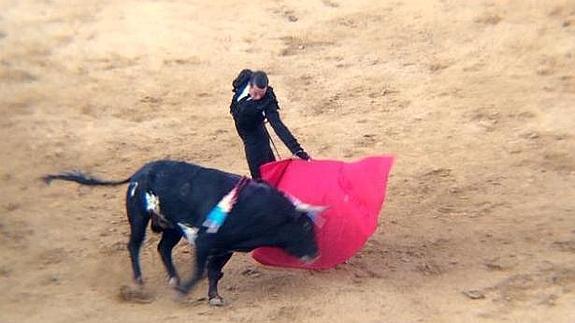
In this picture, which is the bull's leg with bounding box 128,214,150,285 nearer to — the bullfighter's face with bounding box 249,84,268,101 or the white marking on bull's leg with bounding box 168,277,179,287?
the white marking on bull's leg with bounding box 168,277,179,287

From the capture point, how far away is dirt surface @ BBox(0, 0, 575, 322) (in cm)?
738

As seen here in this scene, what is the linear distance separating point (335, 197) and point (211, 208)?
893 mm

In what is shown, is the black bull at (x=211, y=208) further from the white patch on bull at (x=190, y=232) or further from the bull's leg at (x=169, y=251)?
the bull's leg at (x=169, y=251)

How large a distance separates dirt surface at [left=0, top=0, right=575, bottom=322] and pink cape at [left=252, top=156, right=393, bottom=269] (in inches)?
9.9

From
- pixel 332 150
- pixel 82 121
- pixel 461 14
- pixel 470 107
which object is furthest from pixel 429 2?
pixel 82 121

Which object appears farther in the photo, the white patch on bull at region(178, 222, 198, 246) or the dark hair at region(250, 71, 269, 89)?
the dark hair at region(250, 71, 269, 89)

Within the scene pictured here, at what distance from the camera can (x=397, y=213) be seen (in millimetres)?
8641

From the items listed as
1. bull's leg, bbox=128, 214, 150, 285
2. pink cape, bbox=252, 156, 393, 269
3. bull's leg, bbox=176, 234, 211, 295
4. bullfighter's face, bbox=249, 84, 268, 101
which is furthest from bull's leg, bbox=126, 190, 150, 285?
bullfighter's face, bbox=249, 84, 268, 101

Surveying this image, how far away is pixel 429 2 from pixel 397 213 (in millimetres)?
4682

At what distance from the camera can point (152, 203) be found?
7.22 meters

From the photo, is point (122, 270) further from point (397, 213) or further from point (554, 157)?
point (554, 157)

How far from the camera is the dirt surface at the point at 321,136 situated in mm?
7375

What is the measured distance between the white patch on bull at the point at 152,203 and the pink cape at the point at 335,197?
0.73m

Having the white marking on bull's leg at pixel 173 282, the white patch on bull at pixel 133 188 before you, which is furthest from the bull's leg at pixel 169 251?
the white patch on bull at pixel 133 188
